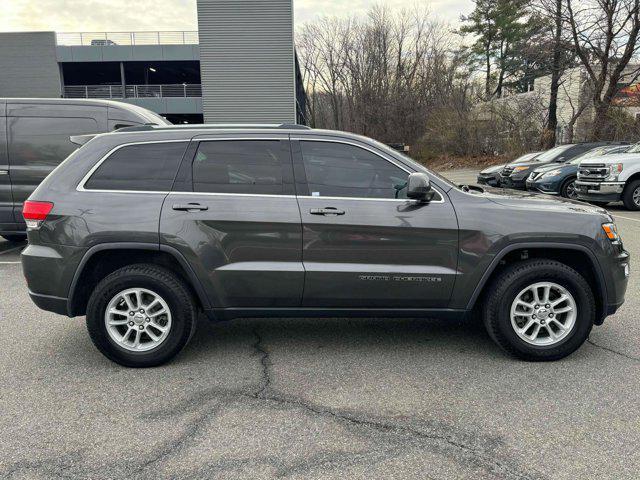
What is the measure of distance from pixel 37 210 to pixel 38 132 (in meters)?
4.51

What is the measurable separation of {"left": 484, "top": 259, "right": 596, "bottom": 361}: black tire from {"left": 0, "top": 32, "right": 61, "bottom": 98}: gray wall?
41.9 m

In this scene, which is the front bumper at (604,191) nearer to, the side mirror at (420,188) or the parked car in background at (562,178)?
the parked car in background at (562,178)

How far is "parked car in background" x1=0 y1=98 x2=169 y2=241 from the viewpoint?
7586mm

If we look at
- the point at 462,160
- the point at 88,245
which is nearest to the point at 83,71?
the point at 462,160

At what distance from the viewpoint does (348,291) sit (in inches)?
152

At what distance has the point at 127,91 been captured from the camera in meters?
38.6

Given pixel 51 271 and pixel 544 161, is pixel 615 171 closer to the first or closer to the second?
pixel 544 161

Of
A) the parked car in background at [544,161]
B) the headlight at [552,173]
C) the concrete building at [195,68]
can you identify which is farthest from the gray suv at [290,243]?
the concrete building at [195,68]

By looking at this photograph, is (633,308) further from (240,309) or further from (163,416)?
(163,416)

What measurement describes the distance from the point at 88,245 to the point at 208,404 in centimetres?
150

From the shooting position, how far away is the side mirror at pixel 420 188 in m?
3.65

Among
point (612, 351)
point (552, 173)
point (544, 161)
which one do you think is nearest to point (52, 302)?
point (612, 351)

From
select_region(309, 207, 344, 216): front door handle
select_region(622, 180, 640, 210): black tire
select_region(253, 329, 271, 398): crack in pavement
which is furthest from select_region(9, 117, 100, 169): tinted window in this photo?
select_region(622, 180, 640, 210): black tire

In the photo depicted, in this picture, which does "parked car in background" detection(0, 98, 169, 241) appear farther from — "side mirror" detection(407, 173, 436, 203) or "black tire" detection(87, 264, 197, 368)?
"side mirror" detection(407, 173, 436, 203)
